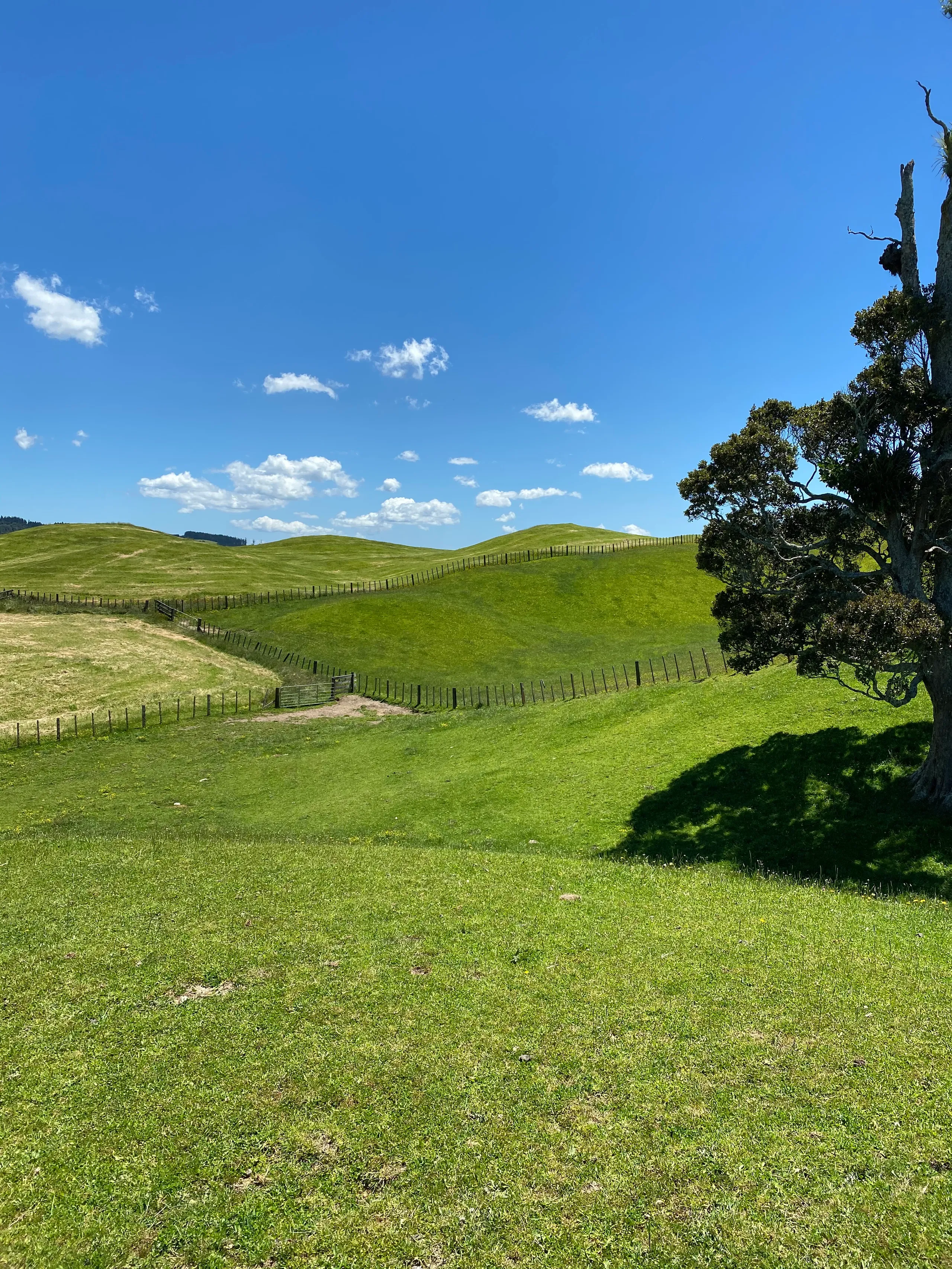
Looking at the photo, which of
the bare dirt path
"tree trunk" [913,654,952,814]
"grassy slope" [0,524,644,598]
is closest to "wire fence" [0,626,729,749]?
the bare dirt path

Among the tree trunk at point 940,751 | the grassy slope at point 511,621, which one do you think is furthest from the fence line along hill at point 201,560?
the tree trunk at point 940,751

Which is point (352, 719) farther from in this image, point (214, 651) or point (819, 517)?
point (819, 517)

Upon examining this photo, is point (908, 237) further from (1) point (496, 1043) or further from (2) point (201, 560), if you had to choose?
(2) point (201, 560)

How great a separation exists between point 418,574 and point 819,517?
91.8 meters

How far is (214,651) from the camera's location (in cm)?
6806

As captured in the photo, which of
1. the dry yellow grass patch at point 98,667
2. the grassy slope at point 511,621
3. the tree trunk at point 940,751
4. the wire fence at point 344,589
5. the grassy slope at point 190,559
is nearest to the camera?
the tree trunk at point 940,751

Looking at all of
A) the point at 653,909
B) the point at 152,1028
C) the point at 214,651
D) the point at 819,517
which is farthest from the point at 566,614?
the point at 152,1028

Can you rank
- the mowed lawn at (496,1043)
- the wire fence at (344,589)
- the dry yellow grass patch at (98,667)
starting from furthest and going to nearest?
the wire fence at (344,589), the dry yellow grass patch at (98,667), the mowed lawn at (496,1043)

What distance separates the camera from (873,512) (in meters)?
21.5

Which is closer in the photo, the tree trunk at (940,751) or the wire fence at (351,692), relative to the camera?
the tree trunk at (940,751)

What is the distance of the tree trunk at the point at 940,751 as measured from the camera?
20578 millimetres

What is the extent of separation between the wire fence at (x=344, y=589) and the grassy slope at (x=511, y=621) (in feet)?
15.7

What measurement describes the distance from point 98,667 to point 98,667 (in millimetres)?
114

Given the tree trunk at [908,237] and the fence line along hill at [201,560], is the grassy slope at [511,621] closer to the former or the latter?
the fence line along hill at [201,560]
